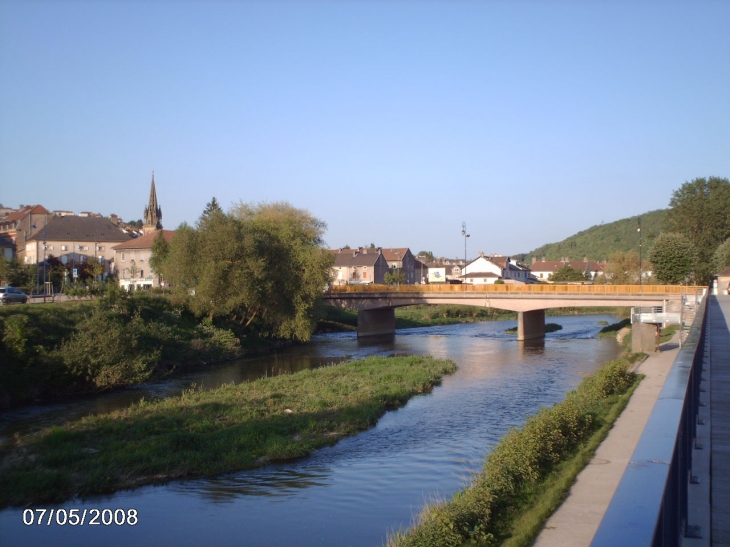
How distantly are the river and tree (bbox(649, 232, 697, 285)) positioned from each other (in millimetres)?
46369

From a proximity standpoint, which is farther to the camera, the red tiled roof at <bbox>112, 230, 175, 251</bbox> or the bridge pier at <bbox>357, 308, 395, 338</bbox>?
the red tiled roof at <bbox>112, 230, 175, 251</bbox>

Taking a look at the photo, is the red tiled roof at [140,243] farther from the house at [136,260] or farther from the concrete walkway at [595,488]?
the concrete walkway at [595,488]

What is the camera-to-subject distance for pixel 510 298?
178ft

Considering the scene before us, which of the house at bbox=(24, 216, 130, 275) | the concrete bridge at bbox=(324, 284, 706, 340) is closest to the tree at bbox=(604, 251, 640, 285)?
the concrete bridge at bbox=(324, 284, 706, 340)

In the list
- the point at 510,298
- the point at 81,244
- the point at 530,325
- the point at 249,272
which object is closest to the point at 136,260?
the point at 81,244

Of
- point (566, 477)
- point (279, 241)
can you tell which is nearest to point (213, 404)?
point (566, 477)

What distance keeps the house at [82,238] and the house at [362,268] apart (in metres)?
33.0

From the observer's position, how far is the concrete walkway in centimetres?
949

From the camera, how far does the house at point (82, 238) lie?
8381 centimetres

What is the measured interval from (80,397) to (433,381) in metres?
15.3

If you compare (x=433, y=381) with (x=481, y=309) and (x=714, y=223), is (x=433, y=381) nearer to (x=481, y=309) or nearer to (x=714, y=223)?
(x=481, y=309)

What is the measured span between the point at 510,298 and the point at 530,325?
2.81 meters

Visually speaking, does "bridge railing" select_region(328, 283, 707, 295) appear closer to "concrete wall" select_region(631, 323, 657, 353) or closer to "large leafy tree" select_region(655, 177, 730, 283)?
"concrete wall" select_region(631, 323, 657, 353)

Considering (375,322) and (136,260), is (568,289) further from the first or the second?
(136,260)
